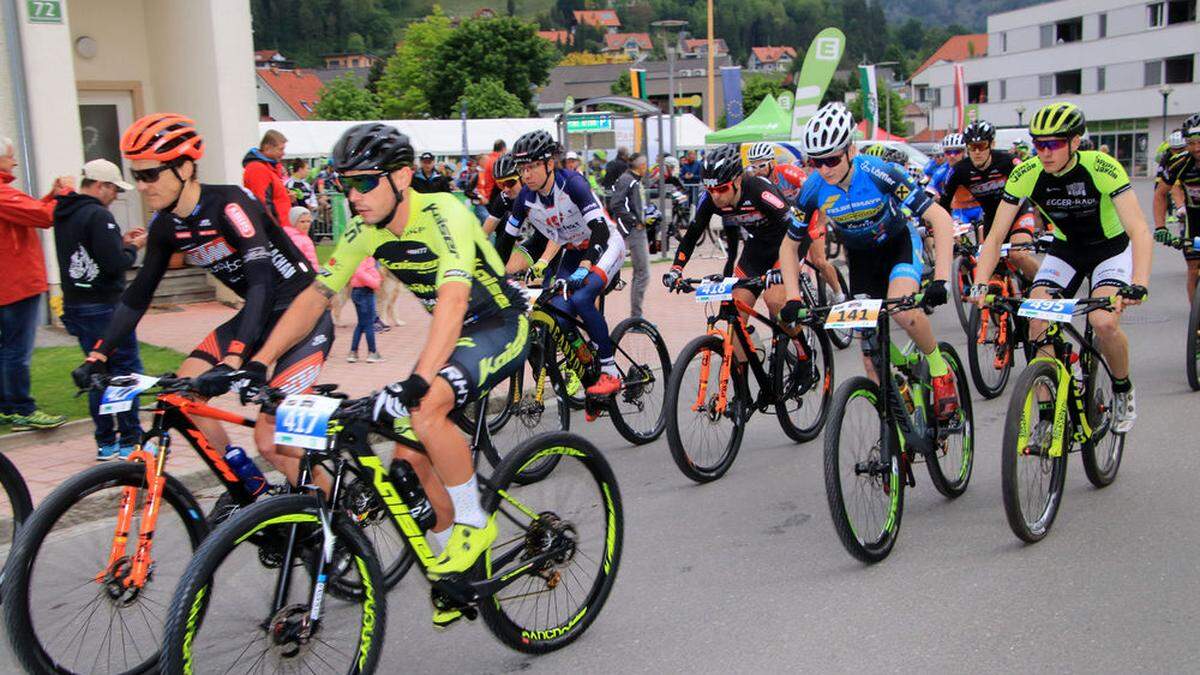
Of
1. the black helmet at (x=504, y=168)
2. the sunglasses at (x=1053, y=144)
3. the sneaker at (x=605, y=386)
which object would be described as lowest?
the sneaker at (x=605, y=386)

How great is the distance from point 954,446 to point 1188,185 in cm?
581

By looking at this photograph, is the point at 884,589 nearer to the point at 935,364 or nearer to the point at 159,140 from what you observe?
the point at 935,364

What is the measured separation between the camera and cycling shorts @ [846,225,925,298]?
6176mm

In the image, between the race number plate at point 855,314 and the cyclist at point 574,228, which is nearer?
the race number plate at point 855,314

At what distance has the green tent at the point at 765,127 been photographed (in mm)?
29375

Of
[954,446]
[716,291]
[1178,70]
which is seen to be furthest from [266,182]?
[1178,70]

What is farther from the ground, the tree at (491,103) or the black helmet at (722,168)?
the tree at (491,103)

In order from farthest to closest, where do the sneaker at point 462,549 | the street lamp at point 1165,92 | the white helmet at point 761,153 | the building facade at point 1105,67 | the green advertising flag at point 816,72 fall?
the building facade at point 1105,67 < the street lamp at point 1165,92 < the green advertising flag at point 816,72 < the white helmet at point 761,153 < the sneaker at point 462,549

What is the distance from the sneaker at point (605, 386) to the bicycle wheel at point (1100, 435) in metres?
2.93

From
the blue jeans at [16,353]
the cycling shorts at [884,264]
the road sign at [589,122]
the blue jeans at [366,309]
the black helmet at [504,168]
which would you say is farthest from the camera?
the road sign at [589,122]

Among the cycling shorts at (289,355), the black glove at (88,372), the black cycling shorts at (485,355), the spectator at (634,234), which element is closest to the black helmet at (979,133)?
the spectator at (634,234)

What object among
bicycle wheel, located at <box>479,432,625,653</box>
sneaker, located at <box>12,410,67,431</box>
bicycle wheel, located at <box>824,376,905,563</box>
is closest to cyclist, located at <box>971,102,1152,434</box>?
bicycle wheel, located at <box>824,376,905,563</box>

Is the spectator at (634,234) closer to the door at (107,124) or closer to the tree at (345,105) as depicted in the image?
the door at (107,124)

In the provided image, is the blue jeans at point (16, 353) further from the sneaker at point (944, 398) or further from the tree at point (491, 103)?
the tree at point (491, 103)
